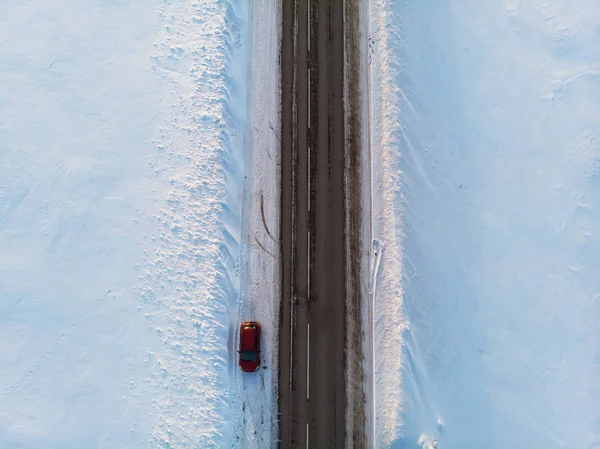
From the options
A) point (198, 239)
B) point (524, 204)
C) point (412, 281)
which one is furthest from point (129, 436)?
point (524, 204)

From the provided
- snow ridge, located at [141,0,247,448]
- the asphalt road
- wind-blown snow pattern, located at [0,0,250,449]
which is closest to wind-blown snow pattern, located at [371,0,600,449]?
the asphalt road

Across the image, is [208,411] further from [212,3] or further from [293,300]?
[212,3]

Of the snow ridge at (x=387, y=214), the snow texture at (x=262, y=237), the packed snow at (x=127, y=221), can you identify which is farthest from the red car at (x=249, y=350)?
the snow ridge at (x=387, y=214)

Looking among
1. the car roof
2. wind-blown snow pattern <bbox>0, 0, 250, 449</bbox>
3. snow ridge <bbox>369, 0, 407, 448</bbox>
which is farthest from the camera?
the car roof

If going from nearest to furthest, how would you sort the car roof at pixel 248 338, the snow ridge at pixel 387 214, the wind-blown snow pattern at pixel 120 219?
the wind-blown snow pattern at pixel 120 219
the snow ridge at pixel 387 214
the car roof at pixel 248 338

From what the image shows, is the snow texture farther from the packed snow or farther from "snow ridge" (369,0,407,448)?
"snow ridge" (369,0,407,448)

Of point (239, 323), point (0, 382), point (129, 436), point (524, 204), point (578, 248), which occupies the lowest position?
point (129, 436)

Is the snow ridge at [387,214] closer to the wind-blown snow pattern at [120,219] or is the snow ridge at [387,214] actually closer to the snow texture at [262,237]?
the snow texture at [262,237]
